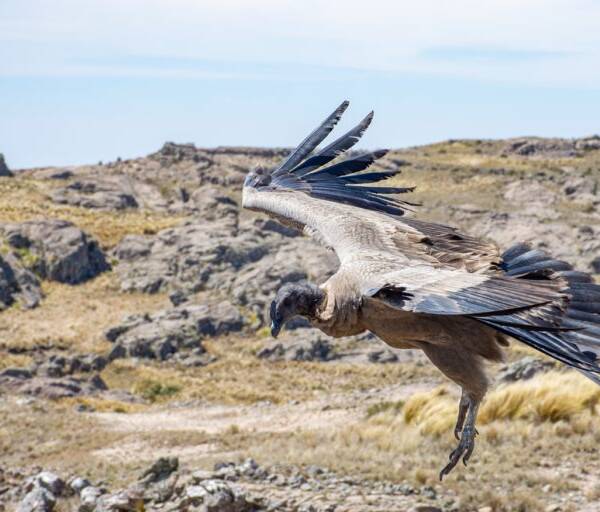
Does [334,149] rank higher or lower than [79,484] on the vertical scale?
higher

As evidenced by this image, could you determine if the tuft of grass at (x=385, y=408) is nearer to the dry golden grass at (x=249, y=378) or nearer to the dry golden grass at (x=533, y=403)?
the dry golden grass at (x=533, y=403)

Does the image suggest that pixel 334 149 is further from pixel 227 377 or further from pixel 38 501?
pixel 227 377

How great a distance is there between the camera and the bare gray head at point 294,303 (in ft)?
18.7

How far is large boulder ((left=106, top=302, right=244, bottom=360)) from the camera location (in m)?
30.4

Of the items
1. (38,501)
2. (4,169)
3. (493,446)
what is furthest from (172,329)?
(4,169)

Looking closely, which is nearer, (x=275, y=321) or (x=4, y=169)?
(x=275, y=321)

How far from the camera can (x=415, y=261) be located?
21.1 ft

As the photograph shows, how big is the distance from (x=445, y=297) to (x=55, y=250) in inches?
1490

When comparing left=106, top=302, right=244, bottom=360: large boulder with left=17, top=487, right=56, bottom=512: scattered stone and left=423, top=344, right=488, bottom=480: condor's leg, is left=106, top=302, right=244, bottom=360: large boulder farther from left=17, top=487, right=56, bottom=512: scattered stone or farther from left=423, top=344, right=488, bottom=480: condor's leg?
left=423, top=344, right=488, bottom=480: condor's leg

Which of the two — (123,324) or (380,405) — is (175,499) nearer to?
(380,405)

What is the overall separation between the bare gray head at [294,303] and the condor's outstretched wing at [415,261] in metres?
0.22

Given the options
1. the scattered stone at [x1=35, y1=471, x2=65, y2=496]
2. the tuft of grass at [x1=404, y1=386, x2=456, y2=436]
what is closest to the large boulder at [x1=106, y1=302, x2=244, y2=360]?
the tuft of grass at [x1=404, y1=386, x2=456, y2=436]

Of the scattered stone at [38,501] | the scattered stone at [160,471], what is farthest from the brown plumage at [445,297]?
the scattered stone at [38,501]

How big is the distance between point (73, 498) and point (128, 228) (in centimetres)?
3524
